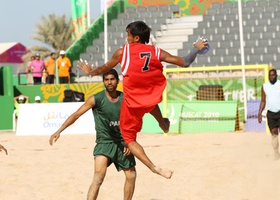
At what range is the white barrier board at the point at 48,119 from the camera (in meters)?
21.6

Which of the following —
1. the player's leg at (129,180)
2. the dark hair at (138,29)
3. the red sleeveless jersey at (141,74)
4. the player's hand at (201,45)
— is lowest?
the player's leg at (129,180)

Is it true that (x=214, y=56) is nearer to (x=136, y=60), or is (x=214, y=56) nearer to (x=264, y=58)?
(x=264, y=58)

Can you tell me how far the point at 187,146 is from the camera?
1681cm

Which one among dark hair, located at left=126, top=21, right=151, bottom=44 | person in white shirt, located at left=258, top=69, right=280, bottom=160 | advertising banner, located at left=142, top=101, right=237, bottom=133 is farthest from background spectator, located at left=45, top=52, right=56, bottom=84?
dark hair, located at left=126, top=21, right=151, bottom=44

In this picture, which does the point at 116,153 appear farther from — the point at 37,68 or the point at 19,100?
the point at 37,68

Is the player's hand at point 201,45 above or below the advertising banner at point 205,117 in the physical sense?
above

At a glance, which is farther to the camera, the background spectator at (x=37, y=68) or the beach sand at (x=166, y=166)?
the background spectator at (x=37, y=68)

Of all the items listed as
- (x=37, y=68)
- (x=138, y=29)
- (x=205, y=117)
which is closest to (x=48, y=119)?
(x=205, y=117)

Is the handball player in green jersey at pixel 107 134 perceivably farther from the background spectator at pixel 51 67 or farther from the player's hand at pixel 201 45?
the background spectator at pixel 51 67

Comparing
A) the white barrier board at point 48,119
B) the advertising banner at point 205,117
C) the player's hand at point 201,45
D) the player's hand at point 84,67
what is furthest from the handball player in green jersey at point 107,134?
the white barrier board at point 48,119

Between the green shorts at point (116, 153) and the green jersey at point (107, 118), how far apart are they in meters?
0.06

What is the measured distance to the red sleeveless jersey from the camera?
7164 millimetres

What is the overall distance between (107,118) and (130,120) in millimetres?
700

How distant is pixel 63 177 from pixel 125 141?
4863mm
